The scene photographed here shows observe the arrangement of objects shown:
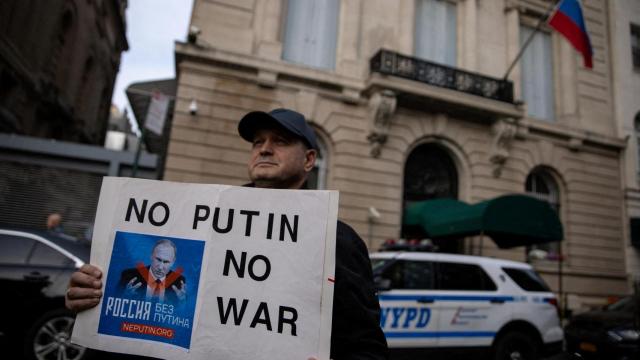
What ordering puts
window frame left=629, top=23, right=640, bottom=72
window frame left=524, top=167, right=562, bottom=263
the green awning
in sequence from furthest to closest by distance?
window frame left=629, top=23, right=640, bottom=72
window frame left=524, top=167, right=562, bottom=263
the green awning

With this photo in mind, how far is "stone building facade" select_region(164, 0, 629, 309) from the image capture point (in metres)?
11.7

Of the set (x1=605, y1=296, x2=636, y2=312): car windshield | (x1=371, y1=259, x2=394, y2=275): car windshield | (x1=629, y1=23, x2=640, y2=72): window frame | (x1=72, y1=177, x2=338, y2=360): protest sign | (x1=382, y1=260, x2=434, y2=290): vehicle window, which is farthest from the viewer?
(x1=629, y1=23, x2=640, y2=72): window frame

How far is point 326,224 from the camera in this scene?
157 cm

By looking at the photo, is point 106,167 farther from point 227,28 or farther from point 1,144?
point 227,28

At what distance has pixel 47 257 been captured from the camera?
19.4 ft

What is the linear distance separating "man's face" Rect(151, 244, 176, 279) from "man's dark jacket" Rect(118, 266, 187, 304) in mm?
27

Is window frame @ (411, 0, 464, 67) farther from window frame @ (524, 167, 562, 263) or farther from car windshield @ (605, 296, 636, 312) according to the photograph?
car windshield @ (605, 296, 636, 312)

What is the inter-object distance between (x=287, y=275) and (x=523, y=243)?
1173 centimetres

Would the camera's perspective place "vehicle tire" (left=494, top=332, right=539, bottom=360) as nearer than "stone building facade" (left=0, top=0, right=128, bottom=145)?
Yes

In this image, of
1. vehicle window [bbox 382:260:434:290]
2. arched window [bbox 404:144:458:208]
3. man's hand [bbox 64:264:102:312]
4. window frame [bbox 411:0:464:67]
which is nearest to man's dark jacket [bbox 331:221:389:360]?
man's hand [bbox 64:264:102:312]

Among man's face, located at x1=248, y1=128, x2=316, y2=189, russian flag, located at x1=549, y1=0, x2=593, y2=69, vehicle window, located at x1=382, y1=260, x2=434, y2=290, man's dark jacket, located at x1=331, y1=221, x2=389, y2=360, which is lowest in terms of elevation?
man's dark jacket, located at x1=331, y1=221, x2=389, y2=360

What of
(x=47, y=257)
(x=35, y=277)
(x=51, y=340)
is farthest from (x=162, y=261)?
(x=47, y=257)

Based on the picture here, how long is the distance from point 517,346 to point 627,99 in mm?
14971

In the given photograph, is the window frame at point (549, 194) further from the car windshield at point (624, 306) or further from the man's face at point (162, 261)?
the man's face at point (162, 261)
